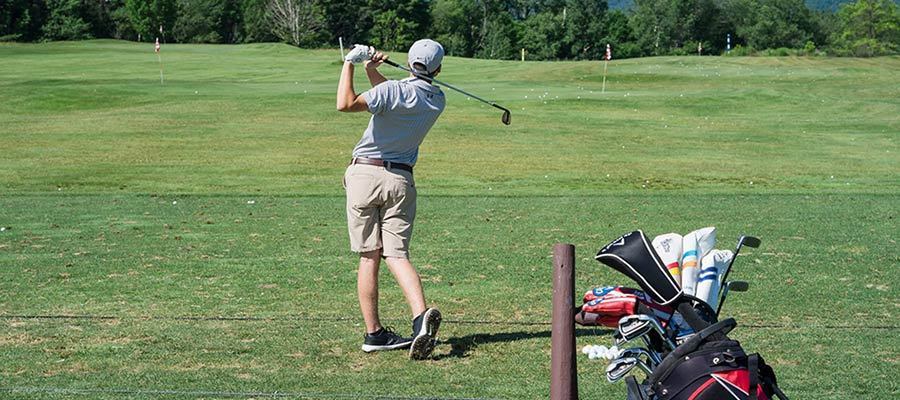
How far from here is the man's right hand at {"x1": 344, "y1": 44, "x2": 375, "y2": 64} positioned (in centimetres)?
738

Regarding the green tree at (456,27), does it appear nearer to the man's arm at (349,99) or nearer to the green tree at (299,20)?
the green tree at (299,20)

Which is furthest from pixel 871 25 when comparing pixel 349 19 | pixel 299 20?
pixel 299 20

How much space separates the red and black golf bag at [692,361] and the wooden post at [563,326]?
0.60m

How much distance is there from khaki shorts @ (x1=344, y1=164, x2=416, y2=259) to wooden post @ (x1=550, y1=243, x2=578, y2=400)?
2612mm

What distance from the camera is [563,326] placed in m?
4.99

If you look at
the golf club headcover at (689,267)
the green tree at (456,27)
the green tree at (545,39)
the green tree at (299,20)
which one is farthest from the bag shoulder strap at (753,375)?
the green tree at (456,27)

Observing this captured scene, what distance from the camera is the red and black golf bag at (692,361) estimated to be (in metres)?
4.16

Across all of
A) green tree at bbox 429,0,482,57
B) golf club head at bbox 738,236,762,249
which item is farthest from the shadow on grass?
green tree at bbox 429,0,482,57

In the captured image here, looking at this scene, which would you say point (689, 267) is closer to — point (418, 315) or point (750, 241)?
point (750, 241)

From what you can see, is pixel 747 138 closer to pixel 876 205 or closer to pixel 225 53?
pixel 876 205

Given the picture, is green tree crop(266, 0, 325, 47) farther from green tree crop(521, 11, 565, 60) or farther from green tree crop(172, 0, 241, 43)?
green tree crop(521, 11, 565, 60)

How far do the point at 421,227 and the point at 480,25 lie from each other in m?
98.4

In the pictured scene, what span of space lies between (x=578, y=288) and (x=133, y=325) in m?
3.47

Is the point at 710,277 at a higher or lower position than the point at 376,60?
lower
